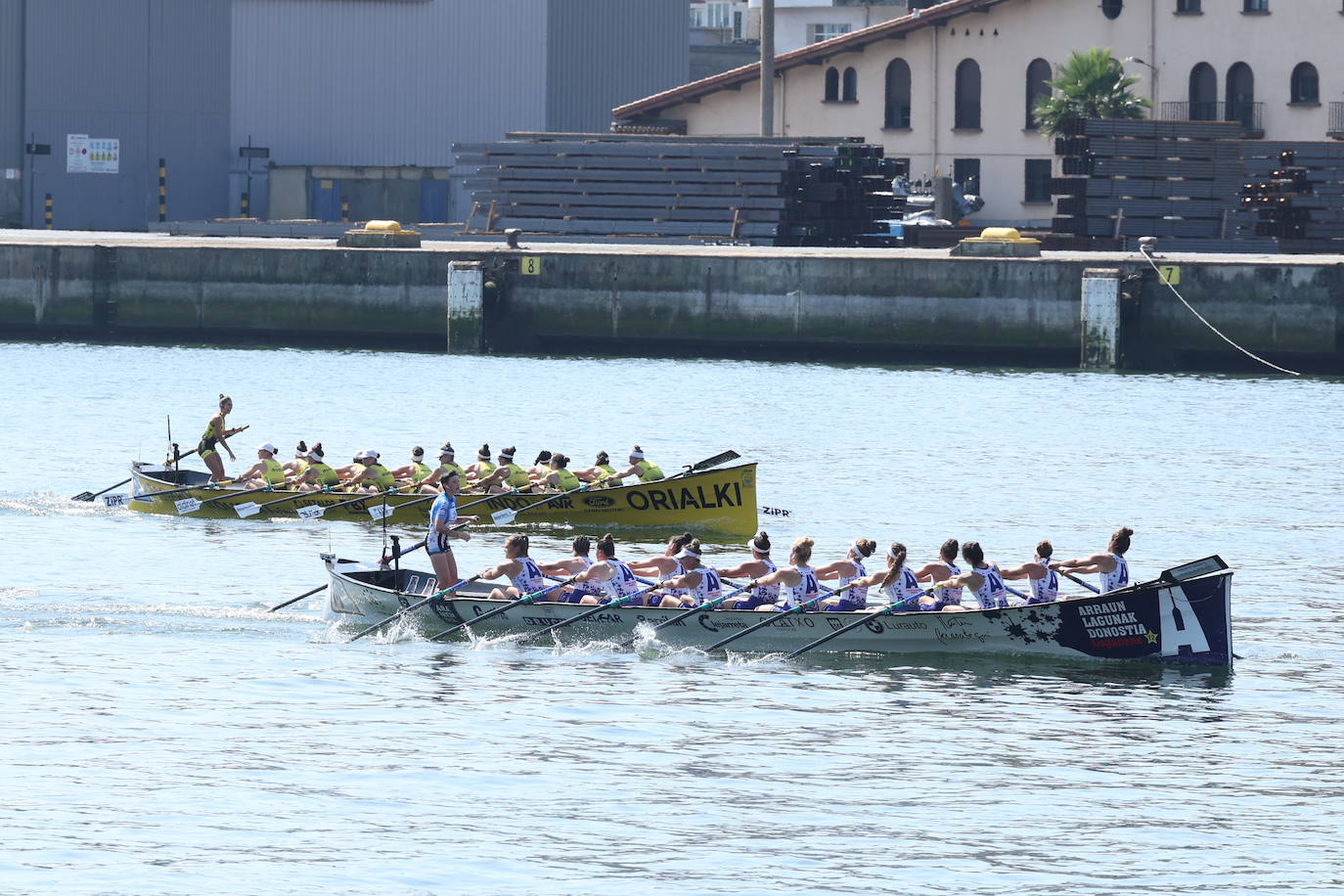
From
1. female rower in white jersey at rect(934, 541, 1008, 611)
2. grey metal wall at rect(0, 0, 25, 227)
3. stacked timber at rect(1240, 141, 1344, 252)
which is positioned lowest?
female rower in white jersey at rect(934, 541, 1008, 611)

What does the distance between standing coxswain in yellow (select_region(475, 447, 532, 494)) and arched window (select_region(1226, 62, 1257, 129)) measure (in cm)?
Result: 4762

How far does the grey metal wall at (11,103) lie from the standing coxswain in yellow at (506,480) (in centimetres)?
4473

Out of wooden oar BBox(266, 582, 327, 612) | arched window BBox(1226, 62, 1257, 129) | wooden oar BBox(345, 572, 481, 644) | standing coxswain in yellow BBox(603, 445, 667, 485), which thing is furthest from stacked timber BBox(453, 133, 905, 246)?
wooden oar BBox(345, 572, 481, 644)

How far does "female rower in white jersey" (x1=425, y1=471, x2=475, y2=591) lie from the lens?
2917 cm

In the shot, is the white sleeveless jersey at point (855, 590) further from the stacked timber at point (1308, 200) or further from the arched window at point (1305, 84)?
the arched window at point (1305, 84)

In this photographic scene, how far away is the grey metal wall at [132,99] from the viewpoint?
76.4 meters

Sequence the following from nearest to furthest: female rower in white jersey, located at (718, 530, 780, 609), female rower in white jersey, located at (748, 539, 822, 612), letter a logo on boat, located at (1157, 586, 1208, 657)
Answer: letter a logo on boat, located at (1157, 586, 1208, 657)
female rower in white jersey, located at (748, 539, 822, 612)
female rower in white jersey, located at (718, 530, 780, 609)

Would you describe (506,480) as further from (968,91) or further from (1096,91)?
(968,91)

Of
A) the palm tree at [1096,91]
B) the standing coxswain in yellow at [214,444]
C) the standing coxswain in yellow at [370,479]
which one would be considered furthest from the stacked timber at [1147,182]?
the standing coxswain in yellow at [214,444]

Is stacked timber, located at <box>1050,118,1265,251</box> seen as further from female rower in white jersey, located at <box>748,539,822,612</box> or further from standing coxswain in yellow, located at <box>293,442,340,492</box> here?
female rower in white jersey, located at <box>748,539,822,612</box>

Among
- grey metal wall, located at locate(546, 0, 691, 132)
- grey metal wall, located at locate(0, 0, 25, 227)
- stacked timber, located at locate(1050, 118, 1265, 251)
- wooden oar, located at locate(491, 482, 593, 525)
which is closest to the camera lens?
wooden oar, located at locate(491, 482, 593, 525)

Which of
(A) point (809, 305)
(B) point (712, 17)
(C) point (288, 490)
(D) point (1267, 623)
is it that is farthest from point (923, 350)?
(B) point (712, 17)

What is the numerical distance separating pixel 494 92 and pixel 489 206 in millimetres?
12172

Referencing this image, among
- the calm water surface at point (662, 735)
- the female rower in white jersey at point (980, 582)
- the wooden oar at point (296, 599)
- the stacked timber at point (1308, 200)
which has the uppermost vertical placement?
the stacked timber at point (1308, 200)
